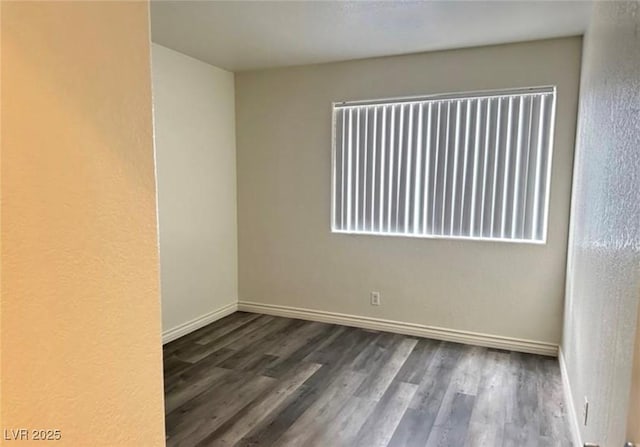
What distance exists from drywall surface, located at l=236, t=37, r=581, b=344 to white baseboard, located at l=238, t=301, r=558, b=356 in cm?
6

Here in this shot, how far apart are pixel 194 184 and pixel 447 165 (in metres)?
2.33

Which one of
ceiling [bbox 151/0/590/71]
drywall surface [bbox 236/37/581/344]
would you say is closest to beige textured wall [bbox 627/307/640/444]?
ceiling [bbox 151/0/590/71]

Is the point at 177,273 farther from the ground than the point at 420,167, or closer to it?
closer to it

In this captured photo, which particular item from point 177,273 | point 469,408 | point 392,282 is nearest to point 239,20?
point 177,273

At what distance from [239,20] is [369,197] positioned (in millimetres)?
1912

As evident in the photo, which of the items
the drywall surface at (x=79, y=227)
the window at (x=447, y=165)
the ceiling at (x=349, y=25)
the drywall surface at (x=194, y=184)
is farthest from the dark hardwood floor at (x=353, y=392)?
the ceiling at (x=349, y=25)

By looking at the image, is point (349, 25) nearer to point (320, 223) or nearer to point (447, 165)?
point (447, 165)

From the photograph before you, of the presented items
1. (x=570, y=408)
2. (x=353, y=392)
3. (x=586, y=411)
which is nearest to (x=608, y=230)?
(x=586, y=411)

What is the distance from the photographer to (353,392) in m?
2.90

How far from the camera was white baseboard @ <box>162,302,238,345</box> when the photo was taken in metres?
3.79

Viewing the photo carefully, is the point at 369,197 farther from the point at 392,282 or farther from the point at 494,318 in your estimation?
the point at 494,318

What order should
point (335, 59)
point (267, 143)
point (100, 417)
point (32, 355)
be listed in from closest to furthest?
point (32, 355)
point (100, 417)
point (335, 59)
point (267, 143)

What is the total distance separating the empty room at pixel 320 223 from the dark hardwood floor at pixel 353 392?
2 centimetres

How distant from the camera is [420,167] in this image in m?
3.84
